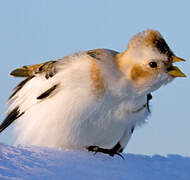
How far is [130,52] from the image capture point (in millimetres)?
7070

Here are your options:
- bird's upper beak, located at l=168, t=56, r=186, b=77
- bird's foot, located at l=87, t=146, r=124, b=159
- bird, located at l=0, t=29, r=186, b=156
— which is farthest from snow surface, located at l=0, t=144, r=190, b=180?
bird's upper beak, located at l=168, t=56, r=186, b=77

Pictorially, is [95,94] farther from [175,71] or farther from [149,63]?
[175,71]

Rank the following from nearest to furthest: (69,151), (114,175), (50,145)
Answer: (114,175) < (69,151) < (50,145)

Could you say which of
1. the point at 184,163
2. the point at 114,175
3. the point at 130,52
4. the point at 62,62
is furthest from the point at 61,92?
the point at 184,163

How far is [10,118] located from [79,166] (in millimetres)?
2080

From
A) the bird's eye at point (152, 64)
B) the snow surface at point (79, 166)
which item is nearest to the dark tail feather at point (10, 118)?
→ the snow surface at point (79, 166)

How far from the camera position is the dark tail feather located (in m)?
7.88

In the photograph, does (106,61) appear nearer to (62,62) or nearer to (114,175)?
(62,62)

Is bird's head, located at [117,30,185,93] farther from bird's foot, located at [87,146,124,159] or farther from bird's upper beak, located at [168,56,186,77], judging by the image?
bird's foot, located at [87,146,124,159]

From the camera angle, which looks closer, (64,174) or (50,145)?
(64,174)

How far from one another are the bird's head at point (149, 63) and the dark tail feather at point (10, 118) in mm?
1741

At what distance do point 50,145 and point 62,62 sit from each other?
45.5 inches

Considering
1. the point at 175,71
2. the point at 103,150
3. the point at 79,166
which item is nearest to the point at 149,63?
the point at 175,71

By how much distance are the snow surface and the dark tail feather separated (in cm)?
130
